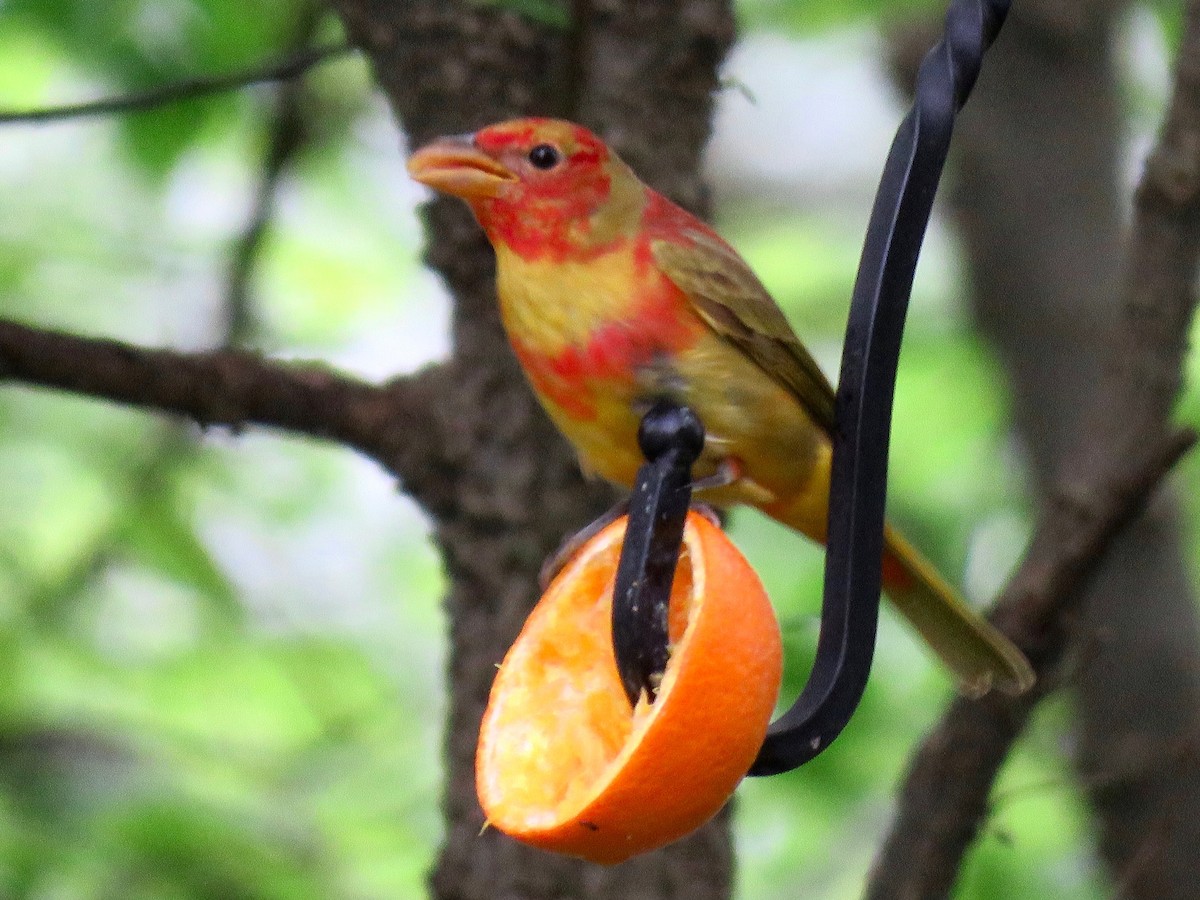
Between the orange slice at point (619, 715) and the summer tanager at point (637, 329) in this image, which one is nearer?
the orange slice at point (619, 715)

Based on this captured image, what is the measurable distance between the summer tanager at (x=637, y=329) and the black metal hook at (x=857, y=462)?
0.59 meters

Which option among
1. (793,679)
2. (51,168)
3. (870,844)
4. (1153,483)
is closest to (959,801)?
(793,679)

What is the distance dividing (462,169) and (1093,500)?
46.3 inches

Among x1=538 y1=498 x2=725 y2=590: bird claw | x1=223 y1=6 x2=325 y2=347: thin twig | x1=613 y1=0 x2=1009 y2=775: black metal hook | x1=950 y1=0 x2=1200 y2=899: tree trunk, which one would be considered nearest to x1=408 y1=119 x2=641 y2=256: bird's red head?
x1=538 y1=498 x2=725 y2=590: bird claw

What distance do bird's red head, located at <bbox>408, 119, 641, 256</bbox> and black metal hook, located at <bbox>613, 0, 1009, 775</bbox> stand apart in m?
0.86

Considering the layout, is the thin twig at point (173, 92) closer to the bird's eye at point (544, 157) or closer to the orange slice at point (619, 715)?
the bird's eye at point (544, 157)

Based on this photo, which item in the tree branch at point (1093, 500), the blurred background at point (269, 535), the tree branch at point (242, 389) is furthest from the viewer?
the blurred background at point (269, 535)

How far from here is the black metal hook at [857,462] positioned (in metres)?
1.69

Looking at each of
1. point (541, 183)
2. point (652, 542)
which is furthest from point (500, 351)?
point (652, 542)

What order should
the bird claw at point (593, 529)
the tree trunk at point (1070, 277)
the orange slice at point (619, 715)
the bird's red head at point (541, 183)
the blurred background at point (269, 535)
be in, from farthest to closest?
the tree trunk at point (1070, 277), the blurred background at point (269, 535), the bird's red head at point (541, 183), the bird claw at point (593, 529), the orange slice at point (619, 715)

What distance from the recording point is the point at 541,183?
2662mm

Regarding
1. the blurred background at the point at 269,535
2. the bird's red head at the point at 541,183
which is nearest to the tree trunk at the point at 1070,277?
the blurred background at the point at 269,535

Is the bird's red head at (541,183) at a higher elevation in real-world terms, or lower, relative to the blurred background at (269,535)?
higher

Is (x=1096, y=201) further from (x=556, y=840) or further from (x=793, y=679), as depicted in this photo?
(x=556, y=840)
